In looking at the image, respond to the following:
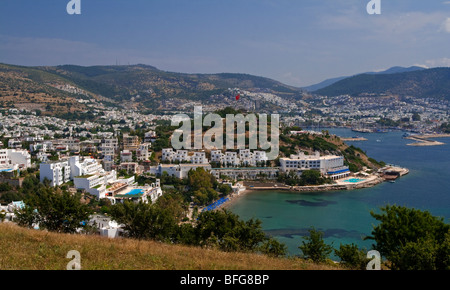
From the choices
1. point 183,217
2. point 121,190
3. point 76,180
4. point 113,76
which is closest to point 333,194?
point 183,217

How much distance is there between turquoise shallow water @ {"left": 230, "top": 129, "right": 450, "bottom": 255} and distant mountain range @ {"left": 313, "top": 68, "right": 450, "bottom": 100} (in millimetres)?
47995

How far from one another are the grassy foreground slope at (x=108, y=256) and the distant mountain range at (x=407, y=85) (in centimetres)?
5896

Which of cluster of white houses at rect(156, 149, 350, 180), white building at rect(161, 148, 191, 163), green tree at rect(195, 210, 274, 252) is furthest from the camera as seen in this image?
white building at rect(161, 148, 191, 163)

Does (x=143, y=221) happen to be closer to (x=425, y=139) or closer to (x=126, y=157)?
(x=126, y=157)

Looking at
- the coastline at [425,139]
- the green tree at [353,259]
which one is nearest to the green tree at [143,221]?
the green tree at [353,259]

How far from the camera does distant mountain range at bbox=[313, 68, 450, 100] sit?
56688 millimetres

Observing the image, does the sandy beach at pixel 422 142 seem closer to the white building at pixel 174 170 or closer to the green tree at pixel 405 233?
the white building at pixel 174 170

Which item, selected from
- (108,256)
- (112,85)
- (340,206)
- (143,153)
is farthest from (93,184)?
(112,85)

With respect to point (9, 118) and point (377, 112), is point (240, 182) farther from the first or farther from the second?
point (377, 112)

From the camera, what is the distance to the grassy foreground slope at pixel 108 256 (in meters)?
2.34

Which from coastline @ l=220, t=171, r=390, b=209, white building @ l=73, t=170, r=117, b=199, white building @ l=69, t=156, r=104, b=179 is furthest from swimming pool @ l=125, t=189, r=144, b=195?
coastline @ l=220, t=171, r=390, b=209

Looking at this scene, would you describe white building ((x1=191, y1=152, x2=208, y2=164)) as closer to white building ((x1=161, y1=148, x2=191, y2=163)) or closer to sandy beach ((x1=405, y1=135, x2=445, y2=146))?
white building ((x1=161, y1=148, x2=191, y2=163))

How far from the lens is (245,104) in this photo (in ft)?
135
